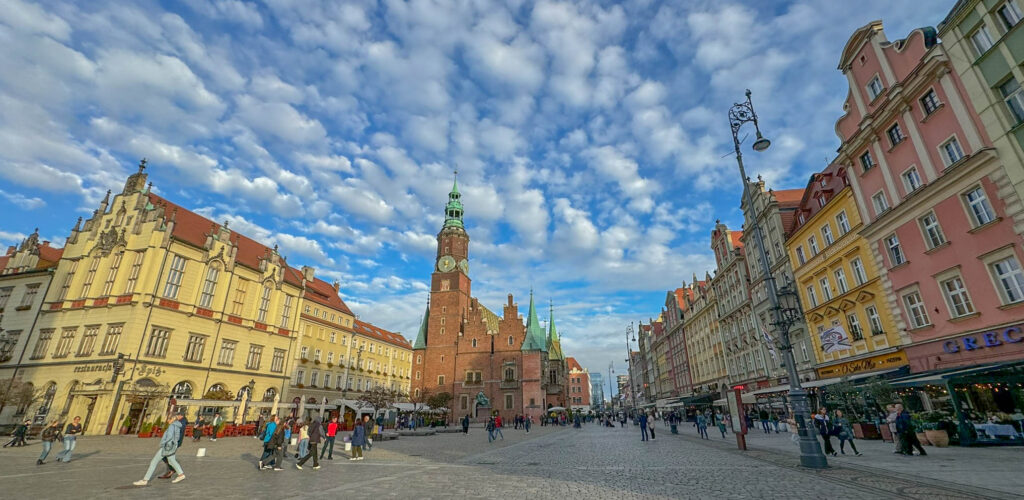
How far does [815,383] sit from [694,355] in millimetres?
30396

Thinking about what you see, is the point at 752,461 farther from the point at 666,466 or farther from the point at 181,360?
the point at 181,360

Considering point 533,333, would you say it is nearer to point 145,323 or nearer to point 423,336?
point 423,336

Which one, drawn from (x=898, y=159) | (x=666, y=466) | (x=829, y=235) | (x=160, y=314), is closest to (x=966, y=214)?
(x=898, y=159)

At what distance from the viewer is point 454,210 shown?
7544 cm

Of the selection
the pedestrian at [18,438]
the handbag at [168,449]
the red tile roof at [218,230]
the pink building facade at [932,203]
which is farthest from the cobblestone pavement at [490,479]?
the red tile roof at [218,230]

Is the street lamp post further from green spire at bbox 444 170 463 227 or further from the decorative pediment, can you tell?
green spire at bbox 444 170 463 227

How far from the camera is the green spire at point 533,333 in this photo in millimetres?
61062

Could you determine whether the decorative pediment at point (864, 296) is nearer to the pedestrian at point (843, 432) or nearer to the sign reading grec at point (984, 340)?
the sign reading grec at point (984, 340)

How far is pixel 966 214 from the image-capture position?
16359 millimetres

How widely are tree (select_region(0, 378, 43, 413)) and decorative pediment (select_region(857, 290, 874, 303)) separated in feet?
168

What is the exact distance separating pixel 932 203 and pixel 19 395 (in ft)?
173

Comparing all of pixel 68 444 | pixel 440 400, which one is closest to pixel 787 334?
pixel 68 444

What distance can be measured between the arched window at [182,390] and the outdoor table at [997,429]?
43.0m

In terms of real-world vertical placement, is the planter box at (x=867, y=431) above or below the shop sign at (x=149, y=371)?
below
